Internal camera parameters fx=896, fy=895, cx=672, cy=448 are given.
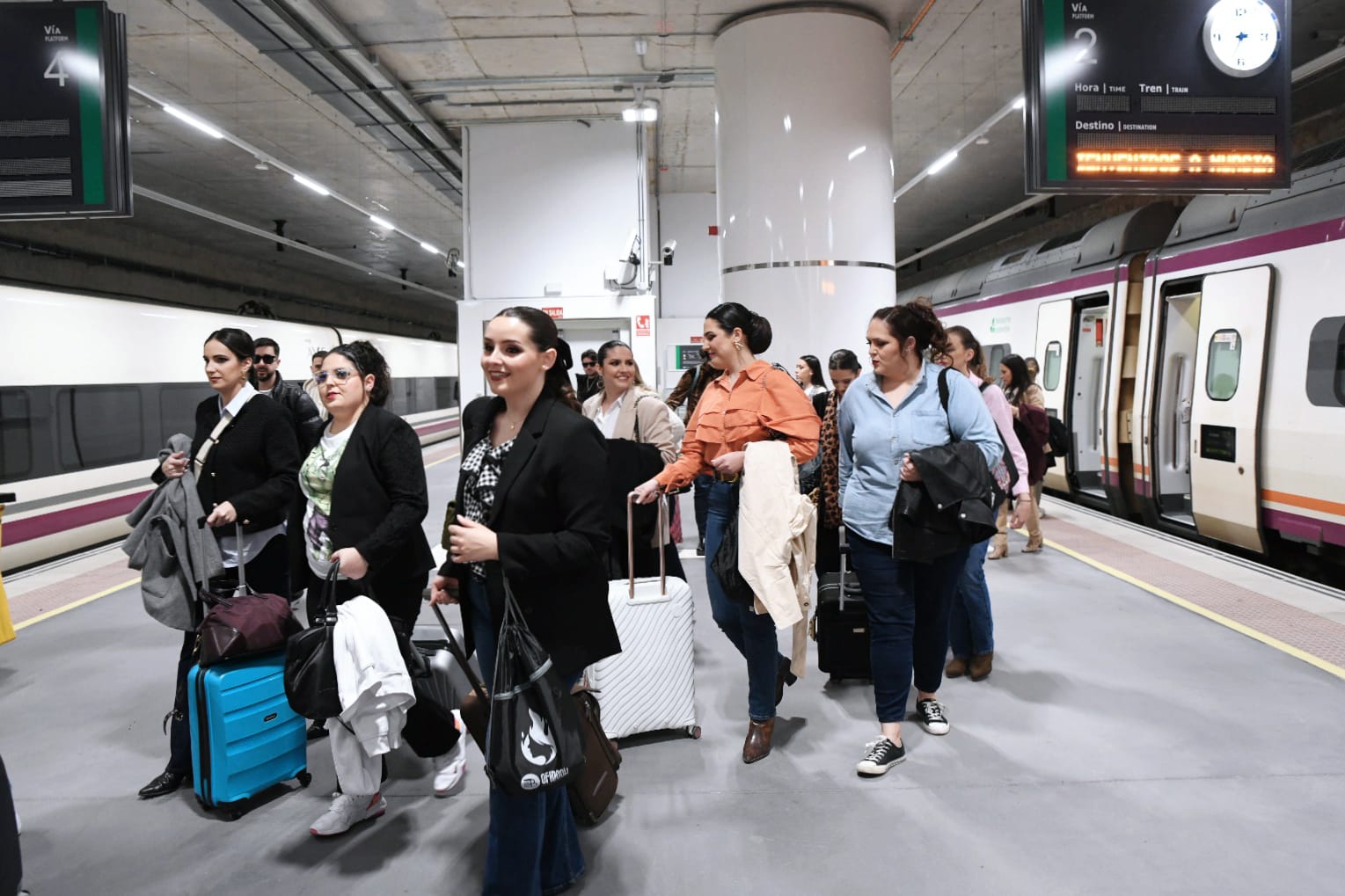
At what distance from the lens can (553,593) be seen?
2.25m

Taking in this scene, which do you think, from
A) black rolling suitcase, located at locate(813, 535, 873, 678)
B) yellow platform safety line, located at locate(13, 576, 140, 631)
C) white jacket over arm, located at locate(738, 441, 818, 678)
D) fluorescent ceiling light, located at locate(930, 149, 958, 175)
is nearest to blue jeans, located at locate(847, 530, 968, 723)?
white jacket over arm, located at locate(738, 441, 818, 678)

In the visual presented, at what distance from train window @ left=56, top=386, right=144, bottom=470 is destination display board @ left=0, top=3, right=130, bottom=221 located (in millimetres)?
3343

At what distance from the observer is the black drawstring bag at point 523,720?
2.10 meters

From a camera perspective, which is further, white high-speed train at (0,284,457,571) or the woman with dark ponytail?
white high-speed train at (0,284,457,571)

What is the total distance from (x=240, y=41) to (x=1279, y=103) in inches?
325

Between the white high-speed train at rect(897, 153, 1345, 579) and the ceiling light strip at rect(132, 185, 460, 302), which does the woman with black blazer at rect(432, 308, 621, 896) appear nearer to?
the white high-speed train at rect(897, 153, 1345, 579)

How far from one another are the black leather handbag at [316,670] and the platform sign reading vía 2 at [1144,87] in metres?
4.37

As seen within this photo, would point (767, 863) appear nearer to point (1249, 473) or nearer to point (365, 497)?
point (365, 497)

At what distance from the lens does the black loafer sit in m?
3.18

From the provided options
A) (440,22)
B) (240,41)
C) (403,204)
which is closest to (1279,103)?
(440,22)

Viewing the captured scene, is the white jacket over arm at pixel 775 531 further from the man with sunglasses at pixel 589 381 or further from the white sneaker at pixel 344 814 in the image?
the man with sunglasses at pixel 589 381

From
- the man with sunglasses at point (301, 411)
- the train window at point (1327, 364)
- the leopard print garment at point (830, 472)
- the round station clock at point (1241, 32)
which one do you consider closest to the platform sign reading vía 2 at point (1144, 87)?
the round station clock at point (1241, 32)

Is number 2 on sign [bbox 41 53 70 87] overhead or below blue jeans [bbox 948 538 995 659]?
overhead

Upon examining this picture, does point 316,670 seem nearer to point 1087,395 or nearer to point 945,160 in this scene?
point 1087,395
